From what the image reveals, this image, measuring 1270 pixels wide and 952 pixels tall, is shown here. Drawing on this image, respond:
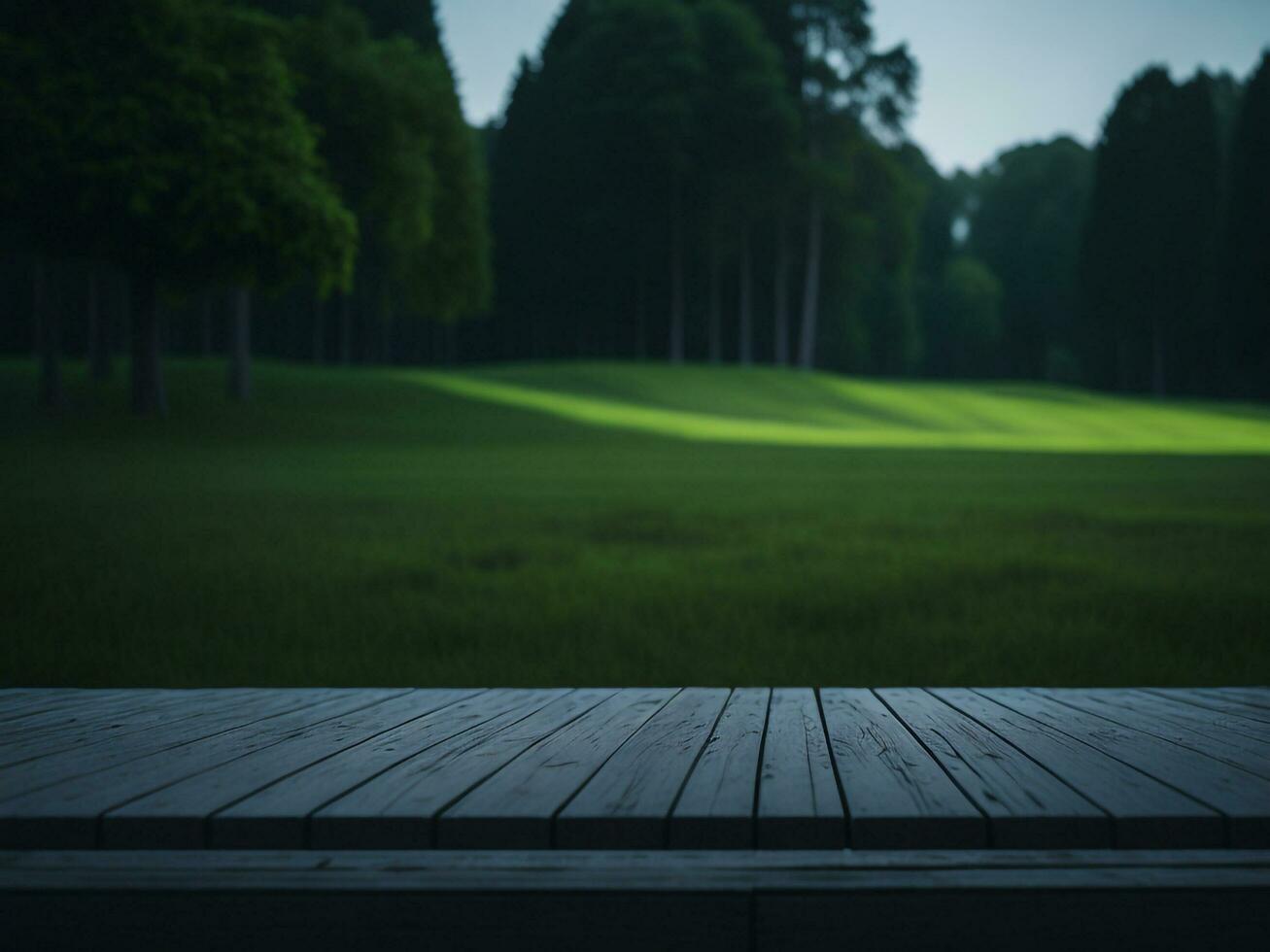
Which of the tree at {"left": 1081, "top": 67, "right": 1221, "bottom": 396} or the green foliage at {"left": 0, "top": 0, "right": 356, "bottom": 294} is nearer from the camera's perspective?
the green foliage at {"left": 0, "top": 0, "right": 356, "bottom": 294}

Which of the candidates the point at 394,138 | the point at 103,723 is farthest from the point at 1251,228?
the point at 103,723

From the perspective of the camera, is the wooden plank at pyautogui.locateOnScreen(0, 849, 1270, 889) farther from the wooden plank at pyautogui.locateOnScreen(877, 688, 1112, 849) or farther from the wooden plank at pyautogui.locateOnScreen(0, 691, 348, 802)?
the wooden plank at pyautogui.locateOnScreen(0, 691, 348, 802)

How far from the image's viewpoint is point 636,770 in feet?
9.46

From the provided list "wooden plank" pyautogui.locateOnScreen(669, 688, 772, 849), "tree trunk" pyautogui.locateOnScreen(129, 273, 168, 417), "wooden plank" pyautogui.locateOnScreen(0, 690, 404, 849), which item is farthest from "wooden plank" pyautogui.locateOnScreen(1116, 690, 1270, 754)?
"tree trunk" pyautogui.locateOnScreen(129, 273, 168, 417)

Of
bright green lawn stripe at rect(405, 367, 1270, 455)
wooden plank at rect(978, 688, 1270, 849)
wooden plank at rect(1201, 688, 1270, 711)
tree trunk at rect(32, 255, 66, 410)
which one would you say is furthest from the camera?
bright green lawn stripe at rect(405, 367, 1270, 455)

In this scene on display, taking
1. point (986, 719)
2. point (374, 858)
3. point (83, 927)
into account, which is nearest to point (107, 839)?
point (83, 927)

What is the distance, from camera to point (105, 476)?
46.4 feet

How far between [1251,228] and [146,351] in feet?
145

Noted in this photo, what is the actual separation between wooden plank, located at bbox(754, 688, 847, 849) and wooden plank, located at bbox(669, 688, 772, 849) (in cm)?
3

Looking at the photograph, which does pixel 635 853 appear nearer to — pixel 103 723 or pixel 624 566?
pixel 103 723

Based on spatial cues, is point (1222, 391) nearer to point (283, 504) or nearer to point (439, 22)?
point (439, 22)

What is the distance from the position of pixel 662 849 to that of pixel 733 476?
12278 mm

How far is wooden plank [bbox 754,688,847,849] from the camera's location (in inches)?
98.7

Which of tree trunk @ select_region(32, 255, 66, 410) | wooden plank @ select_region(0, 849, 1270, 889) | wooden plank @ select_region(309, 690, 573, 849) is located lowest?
wooden plank @ select_region(0, 849, 1270, 889)
